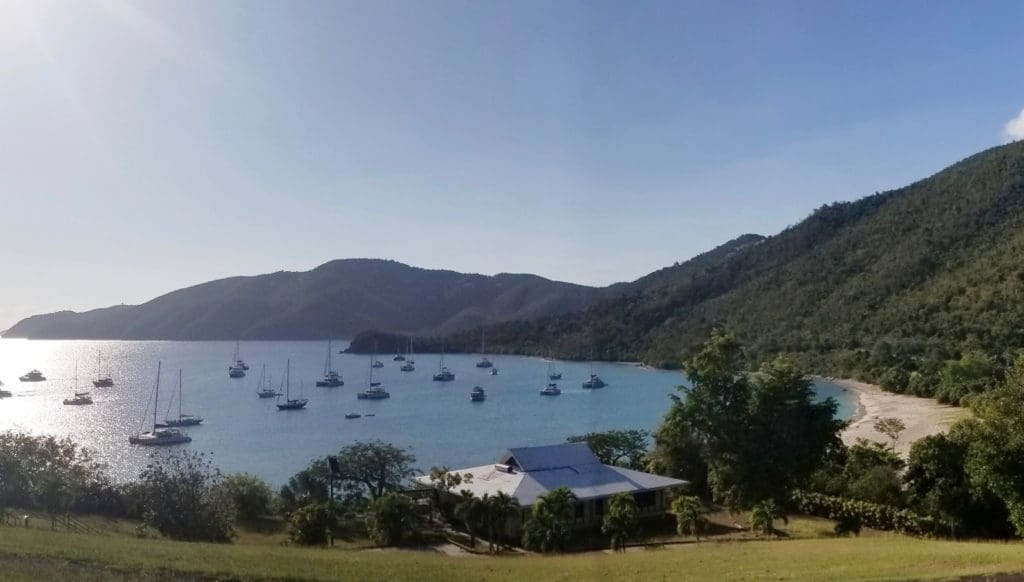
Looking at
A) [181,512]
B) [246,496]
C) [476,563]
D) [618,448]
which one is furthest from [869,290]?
[476,563]

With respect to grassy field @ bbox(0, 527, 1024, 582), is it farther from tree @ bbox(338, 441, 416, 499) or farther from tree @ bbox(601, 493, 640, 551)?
tree @ bbox(338, 441, 416, 499)

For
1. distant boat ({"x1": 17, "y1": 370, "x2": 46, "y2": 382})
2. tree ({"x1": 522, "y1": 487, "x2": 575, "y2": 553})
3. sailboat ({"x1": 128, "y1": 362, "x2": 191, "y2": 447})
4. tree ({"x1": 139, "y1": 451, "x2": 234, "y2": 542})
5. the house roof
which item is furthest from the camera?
distant boat ({"x1": 17, "y1": 370, "x2": 46, "y2": 382})

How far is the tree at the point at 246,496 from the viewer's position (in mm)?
24828

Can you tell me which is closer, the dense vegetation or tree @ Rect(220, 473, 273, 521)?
tree @ Rect(220, 473, 273, 521)

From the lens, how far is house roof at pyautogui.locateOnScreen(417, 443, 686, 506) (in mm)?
23920

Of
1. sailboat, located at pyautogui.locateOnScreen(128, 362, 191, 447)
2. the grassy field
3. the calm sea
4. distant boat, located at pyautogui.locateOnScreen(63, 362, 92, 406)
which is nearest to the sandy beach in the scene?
the calm sea

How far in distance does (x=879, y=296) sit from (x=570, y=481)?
74.0 meters

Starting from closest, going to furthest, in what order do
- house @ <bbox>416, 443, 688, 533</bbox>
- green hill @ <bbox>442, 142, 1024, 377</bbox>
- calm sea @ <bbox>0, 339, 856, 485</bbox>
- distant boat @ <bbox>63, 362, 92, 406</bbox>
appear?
house @ <bbox>416, 443, 688, 533</bbox>, calm sea @ <bbox>0, 339, 856, 485</bbox>, green hill @ <bbox>442, 142, 1024, 377</bbox>, distant boat @ <bbox>63, 362, 92, 406</bbox>

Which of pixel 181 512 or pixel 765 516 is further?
pixel 765 516

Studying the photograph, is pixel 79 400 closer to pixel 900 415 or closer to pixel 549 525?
pixel 549 525

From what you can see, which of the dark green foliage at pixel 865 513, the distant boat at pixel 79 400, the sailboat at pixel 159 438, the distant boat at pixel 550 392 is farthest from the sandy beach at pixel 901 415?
the distant boat at pixel 79 400

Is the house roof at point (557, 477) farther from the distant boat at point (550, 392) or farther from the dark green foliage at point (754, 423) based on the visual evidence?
the distant boat at point (550, 392)

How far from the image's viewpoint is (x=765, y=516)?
21.0 m

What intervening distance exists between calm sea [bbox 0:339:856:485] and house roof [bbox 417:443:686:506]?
13478mm
